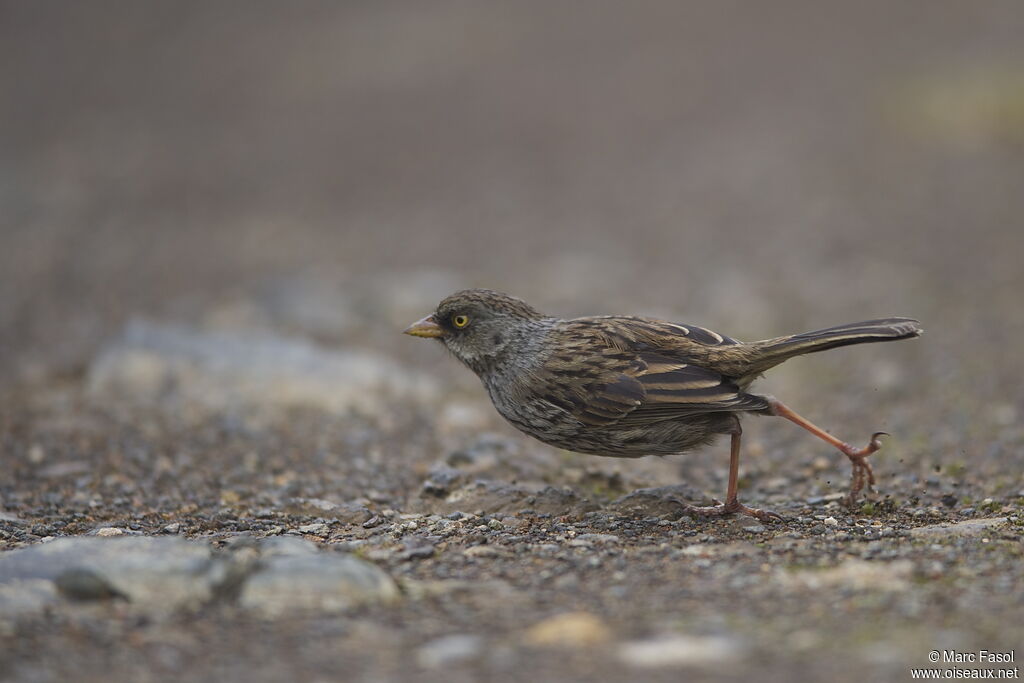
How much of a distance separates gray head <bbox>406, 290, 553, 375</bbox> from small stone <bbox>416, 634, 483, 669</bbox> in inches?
100.0

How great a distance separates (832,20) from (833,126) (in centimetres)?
826

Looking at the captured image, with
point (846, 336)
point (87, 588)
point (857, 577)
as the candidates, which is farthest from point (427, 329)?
point (857, 577)

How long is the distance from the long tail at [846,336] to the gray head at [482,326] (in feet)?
4.51

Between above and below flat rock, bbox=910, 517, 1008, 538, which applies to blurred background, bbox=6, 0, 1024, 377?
above

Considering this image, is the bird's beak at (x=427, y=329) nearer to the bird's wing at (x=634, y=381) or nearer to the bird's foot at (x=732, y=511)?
the bird's wing at (x=634, y=381)

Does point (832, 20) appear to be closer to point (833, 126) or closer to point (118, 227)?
point (833, 126)

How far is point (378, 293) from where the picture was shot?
1162 cm

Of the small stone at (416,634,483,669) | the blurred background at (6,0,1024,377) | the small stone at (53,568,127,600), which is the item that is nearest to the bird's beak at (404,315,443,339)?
the small stone at (53,568,127,600)

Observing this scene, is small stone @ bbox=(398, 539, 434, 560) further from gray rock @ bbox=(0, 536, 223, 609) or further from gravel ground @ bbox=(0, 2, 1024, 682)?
gray rock @ bbox=(0, 536, 223, 609)

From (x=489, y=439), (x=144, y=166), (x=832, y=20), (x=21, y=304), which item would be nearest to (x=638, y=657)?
(x=489, y=439)

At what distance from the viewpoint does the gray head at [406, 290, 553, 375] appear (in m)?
6.15

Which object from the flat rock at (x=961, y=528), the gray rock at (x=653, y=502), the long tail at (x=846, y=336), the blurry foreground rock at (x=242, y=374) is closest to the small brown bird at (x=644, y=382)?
the long tail at (x=846, y=336)

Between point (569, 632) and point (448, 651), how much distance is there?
45 cm

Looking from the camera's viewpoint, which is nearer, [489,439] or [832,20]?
[489,439]
